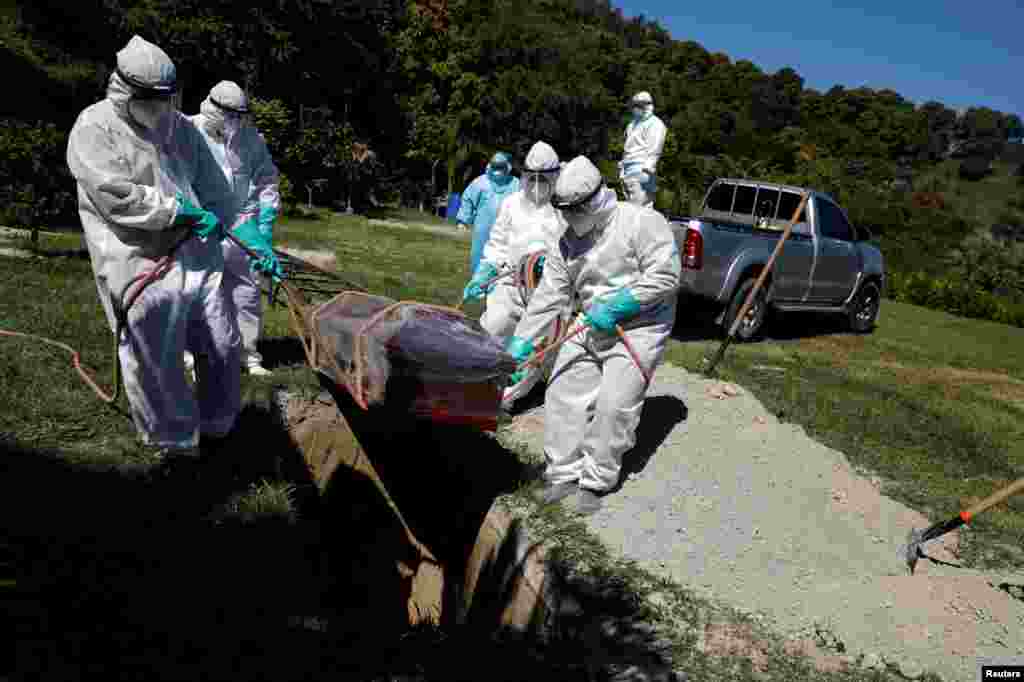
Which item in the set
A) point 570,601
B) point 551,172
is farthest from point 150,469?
point 551,172

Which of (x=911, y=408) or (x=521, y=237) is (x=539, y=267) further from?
(x=911, y=408)

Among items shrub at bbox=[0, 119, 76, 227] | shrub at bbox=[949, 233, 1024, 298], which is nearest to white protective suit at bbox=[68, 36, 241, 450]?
shrub at bbox=[0, 119, 76, 227]

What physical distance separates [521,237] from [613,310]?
1.96 m

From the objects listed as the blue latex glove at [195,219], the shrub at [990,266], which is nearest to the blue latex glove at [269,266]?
the blue latex glove at [195,219]

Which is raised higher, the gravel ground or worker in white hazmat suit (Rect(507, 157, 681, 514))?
worker in white hazmat suit (Rect(507, 157, 681, 514))

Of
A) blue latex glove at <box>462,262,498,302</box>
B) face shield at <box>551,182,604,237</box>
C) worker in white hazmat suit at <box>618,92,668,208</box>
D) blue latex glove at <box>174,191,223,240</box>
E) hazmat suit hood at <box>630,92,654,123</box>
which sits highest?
hazmat suit hood at <box>630,92,654,123</box>

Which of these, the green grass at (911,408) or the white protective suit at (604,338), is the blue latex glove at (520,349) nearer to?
the white protective suit at (604,338)

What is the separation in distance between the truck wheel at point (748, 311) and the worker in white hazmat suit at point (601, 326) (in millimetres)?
4608

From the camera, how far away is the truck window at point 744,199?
1031 centimetres

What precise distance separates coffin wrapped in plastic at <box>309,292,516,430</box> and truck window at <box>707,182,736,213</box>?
691 cm

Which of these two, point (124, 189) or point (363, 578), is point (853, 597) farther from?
point (124, 189)

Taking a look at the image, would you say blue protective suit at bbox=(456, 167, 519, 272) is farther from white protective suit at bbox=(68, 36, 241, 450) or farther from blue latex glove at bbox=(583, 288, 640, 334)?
white protective suit at bbox=(68, 36, 241, 450)

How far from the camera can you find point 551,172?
636 centimetres

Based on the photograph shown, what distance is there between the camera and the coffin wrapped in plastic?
167 inches
